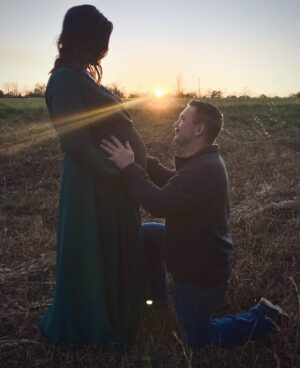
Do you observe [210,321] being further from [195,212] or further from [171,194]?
[171,194]

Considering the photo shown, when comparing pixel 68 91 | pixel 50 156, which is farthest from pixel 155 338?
pixel 50 156

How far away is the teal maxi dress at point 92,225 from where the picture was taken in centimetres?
286

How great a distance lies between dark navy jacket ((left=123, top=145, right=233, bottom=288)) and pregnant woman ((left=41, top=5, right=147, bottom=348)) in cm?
25

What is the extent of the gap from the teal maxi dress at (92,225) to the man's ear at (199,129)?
45 centimetres

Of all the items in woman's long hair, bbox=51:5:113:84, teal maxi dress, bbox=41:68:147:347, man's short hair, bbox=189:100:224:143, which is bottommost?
teal maxi dress, bbox=41:68:147:347

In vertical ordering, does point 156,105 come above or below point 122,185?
above

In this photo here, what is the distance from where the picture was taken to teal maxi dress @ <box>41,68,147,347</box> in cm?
286

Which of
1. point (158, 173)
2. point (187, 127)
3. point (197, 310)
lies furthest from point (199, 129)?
point (197, 310)

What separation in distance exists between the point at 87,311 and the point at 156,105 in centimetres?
1497

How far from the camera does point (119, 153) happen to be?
9.58 feet

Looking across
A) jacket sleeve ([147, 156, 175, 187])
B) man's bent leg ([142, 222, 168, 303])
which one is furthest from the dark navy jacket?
man's bent leg ([142, 222, 168, 303])

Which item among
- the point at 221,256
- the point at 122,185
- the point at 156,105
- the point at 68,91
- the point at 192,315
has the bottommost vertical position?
the point at 192,315

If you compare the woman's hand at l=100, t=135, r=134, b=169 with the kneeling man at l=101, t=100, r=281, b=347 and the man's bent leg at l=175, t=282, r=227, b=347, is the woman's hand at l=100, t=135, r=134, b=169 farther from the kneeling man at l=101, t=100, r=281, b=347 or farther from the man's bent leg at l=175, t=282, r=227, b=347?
the man's bent leg at l=175, t=282, r=227, b=347

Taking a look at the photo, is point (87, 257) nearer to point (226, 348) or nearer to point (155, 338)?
point (155, 338)
